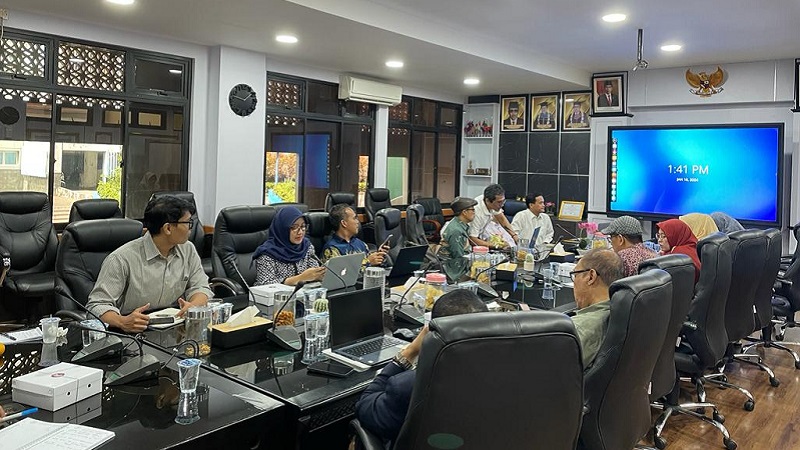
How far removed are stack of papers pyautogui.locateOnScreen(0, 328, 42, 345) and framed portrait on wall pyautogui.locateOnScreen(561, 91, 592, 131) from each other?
731cm

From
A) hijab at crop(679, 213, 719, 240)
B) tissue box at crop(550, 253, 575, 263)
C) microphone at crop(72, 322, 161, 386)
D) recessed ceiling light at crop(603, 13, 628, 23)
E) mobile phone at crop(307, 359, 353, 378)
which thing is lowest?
mobile phone at crop(307, 359, 353, 378)

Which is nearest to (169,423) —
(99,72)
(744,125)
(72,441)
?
(72,441)

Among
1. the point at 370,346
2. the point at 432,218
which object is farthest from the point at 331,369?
the point at 432,218

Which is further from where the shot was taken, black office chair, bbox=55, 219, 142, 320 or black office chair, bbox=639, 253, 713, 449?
black office chair, bbox=55, 219, 142, 320

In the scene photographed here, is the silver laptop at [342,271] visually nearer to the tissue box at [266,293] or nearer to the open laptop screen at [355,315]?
the tissue box at [266,293]

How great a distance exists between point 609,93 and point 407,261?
5.25m

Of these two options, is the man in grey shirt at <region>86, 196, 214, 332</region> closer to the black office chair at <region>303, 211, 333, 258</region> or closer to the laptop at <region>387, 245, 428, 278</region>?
the laptop at <region>387, 245, 428, 278</region>

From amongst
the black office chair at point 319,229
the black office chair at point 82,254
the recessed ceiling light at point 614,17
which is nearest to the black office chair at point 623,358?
the black office chair at point 82,254

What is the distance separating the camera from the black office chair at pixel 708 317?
3168 millimetres

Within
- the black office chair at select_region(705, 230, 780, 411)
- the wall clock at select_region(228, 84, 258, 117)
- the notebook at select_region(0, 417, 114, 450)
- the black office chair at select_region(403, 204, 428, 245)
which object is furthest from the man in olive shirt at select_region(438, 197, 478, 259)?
the notebook at select_region(0, 417, 114, 450)

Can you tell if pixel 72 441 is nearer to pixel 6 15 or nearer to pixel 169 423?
pixel 169 423

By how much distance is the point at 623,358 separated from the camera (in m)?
1.98

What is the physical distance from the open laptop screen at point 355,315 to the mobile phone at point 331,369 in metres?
0.15

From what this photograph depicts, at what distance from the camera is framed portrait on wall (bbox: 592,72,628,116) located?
25.6ft
